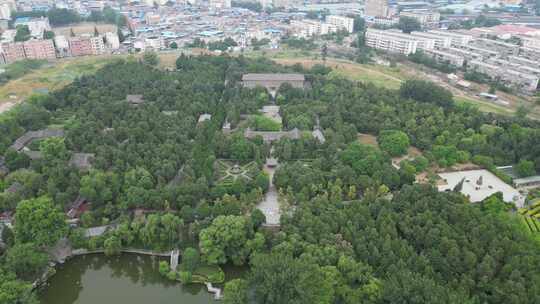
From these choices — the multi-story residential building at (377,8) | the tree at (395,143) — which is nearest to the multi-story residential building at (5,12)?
the multi-story residential building at (377,8)

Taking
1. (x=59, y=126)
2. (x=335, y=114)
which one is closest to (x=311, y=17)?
(x=335, y=114)

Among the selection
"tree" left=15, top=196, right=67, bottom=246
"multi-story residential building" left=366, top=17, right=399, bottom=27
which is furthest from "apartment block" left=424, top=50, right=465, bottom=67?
"tree" left=15, top=196, right=67, bottom=246

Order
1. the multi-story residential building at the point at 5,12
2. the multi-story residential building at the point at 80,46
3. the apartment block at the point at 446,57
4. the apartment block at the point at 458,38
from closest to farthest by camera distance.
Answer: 1. the apartment block at the point at 446,57
2. the multi-story residential building at the point at 80,46
3. the apartment block at the point at 458,38
4. the multi-story residential building at the point at 5,12

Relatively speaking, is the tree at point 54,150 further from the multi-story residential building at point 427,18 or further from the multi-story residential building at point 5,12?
the multi-story residential building at point 427,18

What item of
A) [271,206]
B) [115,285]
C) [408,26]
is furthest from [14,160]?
Result: [408,26]

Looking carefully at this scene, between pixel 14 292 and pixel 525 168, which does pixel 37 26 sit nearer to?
pixel 14 292

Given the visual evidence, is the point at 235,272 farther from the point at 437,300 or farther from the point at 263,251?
the point at 437,300
